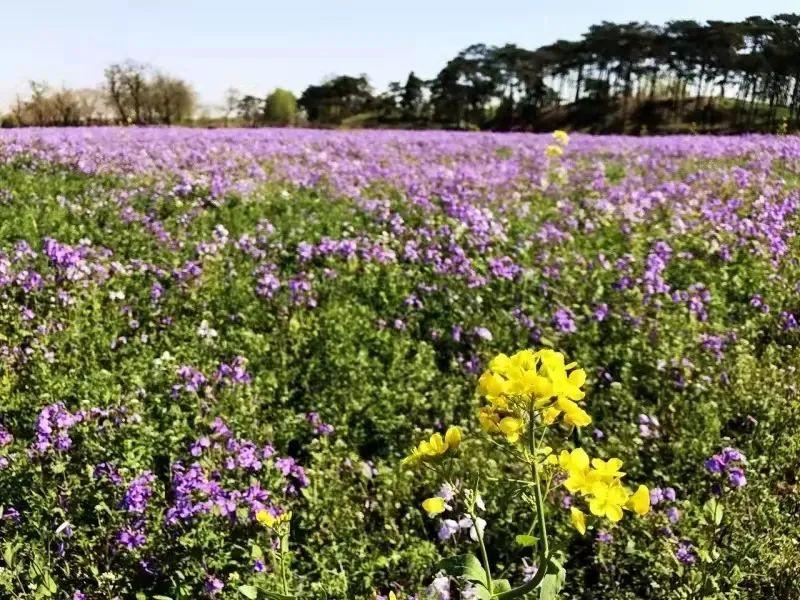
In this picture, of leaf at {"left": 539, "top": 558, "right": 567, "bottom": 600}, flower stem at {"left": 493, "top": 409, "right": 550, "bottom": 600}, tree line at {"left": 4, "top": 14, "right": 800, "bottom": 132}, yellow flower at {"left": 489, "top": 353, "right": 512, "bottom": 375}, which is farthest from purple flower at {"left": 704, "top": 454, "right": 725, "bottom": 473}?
tree line at {"left": 4, "top": 14, "right": 800, "bottom": 132}

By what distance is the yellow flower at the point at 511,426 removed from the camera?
1.95m

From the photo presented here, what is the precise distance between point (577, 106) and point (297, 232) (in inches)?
2993

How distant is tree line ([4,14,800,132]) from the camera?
58.2m

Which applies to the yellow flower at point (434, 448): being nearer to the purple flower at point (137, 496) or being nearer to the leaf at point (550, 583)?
the leaf at point (550, 583)

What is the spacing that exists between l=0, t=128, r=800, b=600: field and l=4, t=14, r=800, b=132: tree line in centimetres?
4592

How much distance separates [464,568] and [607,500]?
0.51m

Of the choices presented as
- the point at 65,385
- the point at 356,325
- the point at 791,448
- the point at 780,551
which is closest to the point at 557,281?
the point at 356,325

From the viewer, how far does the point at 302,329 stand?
6.07 metres

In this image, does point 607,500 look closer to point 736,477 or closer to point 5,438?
point 736,477

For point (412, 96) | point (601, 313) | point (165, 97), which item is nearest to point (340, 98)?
point (412, 96)

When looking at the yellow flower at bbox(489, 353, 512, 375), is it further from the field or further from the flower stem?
the flower stem

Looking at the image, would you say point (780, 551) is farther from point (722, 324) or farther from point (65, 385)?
point (65, 385)

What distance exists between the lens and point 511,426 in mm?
1952

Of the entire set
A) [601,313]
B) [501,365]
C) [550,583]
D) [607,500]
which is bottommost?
[601,313]
